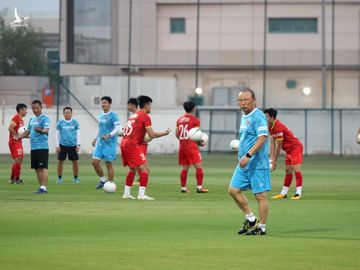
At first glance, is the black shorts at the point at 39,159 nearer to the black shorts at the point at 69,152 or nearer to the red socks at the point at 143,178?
the red socks at the point at 143,178

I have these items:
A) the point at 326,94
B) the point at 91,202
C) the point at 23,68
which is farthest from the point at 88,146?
the point at 91,202

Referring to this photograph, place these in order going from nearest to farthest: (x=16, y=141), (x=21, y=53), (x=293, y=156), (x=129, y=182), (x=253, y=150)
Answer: (x=253, y=150)
(x=129, y=182)
(x=293, y=156)
(x=16, y=141)
(x=21, y=53)

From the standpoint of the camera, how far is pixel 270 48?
7219 centimetres

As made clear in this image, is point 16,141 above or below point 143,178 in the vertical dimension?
above

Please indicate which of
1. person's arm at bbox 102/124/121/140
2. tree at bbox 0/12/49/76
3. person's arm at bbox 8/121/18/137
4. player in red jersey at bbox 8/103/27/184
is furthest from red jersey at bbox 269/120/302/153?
tree at bbox 0/12/49/76

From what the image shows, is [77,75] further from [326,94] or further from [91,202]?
[91,202]

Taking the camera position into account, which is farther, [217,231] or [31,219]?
[31,219]

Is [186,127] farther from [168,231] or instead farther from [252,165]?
[252,165]

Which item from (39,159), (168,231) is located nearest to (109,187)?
(39,159)

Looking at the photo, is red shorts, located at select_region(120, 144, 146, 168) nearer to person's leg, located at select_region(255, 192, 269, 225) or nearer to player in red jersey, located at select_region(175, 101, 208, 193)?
player in red jersey, located at select_region(175, 101, 208, 193)

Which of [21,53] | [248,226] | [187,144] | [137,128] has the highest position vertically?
[21,53]

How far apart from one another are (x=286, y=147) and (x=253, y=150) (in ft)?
30.6

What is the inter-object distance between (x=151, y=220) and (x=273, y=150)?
6622 millimetres

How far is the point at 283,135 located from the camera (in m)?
24.9
